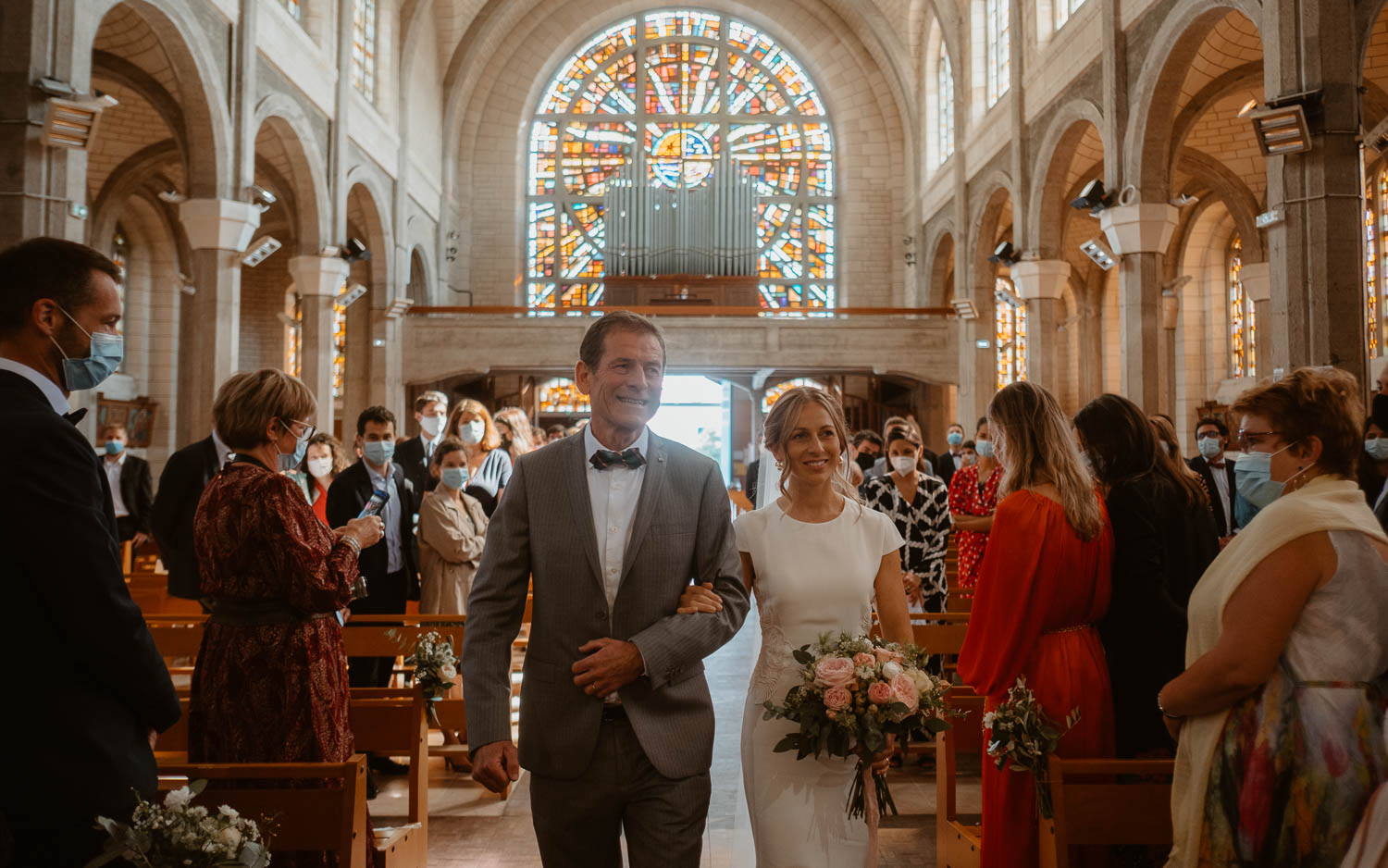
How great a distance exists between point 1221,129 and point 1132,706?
563 inches

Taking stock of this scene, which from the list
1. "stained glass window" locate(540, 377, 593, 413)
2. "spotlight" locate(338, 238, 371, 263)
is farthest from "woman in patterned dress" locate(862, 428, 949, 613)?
"stained glass window" locate(540, 377, 593, 413)

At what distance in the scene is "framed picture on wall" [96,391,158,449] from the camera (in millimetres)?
16453

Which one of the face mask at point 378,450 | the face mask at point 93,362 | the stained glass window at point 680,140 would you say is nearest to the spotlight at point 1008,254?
the stained glass window at point 680,140

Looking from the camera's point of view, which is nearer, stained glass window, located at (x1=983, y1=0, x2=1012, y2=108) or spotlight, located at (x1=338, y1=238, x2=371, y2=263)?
spotlight, located at (x1=338, y1=238, x2=371, y2=263)

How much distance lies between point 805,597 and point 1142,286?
379 inches

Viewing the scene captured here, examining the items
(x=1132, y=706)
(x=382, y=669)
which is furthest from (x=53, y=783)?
(x=382, y=669)

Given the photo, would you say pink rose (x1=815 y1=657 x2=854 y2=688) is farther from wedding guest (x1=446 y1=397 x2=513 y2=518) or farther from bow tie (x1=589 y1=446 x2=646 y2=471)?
wedding guest (x1=446 y1=397 x2=513 y2=518)

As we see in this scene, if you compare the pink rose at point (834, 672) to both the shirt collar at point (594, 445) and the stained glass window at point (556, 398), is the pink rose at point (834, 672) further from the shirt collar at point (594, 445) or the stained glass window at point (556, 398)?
the stained glass window at point (556, 398)

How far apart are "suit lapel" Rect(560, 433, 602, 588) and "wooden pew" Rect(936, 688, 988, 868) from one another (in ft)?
4.36

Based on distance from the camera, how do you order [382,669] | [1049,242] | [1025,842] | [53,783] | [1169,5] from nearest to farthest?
[53,783] < [1025,842] < [382,669] < [1169,5] < [1049,242]

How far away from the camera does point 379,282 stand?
671 inches

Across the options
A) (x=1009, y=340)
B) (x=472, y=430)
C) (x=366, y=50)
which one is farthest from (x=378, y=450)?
(x=1009, y=340)

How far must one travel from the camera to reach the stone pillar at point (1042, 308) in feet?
45.7

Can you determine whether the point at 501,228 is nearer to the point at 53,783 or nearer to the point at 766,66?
the point at 766,66
